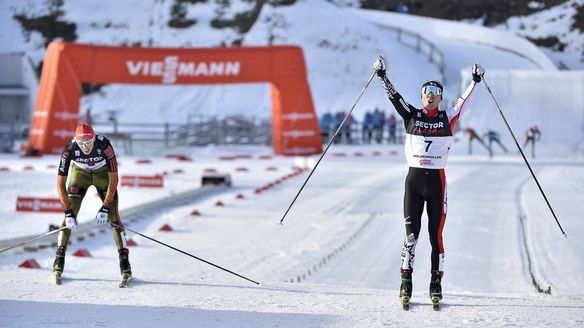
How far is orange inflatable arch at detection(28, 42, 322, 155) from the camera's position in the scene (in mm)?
33000

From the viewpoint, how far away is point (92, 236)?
625 inches

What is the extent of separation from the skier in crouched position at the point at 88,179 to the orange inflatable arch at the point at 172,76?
76.5 ft

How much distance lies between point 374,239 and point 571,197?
7.27 meters

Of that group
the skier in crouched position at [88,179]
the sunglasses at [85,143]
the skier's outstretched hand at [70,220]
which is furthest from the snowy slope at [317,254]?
the sunglasses at [85,143]

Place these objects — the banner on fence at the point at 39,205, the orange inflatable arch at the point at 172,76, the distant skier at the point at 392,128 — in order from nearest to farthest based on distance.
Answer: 1. the banner on fence at the point at 39,205
2. the orange inflatable arch at the point at 172,76
3. the distant skier at the point at 392,128

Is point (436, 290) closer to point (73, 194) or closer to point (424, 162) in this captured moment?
point (424, 162)

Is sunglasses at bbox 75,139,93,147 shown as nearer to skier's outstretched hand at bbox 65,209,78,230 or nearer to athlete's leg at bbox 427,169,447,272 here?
skier's outstretched hand at bbox 65,209,78,230

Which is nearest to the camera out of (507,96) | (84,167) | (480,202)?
(84,167)

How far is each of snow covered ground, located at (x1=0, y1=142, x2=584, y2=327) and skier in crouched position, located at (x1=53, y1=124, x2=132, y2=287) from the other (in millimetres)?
422

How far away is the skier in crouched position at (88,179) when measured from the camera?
31.8ft

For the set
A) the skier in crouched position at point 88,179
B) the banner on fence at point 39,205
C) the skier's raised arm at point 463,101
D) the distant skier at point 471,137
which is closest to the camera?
the skier's raised arm at point 463,101

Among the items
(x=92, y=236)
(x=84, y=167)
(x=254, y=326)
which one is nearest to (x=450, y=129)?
(x=254, y=326)

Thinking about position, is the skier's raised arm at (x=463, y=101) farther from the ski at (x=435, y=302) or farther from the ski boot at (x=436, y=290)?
the ski at (x=435, y=302)

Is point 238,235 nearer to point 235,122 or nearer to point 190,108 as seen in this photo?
point 235,122
